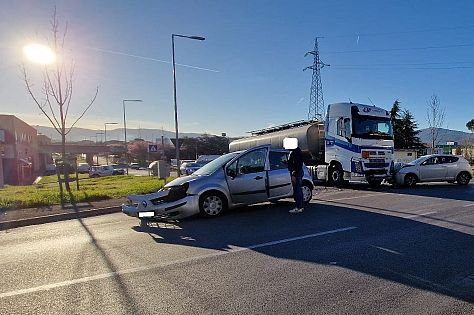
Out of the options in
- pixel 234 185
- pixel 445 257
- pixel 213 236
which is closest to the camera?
pixel 445 257

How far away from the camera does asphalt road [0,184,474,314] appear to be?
3660 mm

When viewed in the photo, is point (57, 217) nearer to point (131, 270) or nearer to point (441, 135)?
point (131, 270)

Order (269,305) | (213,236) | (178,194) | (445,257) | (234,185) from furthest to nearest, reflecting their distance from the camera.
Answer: (234,185), (178,194), (213,236), (445,257), (269,305)

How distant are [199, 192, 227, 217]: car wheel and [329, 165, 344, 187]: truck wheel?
8.27m

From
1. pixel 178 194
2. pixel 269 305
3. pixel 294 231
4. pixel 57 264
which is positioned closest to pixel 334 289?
pixel 269 305

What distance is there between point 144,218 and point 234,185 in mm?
2234

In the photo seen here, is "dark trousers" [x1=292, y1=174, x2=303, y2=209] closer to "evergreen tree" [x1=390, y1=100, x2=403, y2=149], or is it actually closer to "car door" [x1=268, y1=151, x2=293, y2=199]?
"car door" [x1=268, y1=151, x2=293, y2=199]

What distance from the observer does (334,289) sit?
3945mm

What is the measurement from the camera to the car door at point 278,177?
9373 mm

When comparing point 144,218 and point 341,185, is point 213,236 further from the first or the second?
point 341,185

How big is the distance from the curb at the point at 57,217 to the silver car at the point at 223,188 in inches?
93.1

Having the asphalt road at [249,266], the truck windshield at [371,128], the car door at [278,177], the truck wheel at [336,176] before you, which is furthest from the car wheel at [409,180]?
the car door at [278,177]

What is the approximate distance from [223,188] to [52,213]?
202 inches

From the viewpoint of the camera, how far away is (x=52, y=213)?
10.2 m
